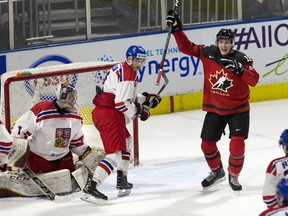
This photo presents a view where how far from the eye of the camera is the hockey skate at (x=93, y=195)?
21.3 ft

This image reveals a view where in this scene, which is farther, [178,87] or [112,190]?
[178,87]

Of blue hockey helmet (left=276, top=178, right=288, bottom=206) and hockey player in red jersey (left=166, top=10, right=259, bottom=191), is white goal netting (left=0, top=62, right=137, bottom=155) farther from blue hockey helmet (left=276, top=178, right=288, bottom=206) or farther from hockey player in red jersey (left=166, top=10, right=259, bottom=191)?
blue hockey helmet (left=276, top=178, right=288, bottom=206)

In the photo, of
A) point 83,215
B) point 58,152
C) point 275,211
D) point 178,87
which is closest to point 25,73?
point 58,152

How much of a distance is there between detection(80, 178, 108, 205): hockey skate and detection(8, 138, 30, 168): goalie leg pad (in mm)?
437

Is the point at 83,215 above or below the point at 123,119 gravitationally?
below

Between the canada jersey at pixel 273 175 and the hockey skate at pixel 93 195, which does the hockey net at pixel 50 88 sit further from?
the canada jersey at pixel 273 175

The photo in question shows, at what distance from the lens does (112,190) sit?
6.93 m

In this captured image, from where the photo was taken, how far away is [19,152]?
6594 mm

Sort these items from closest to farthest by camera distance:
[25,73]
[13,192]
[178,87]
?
1. [13,192]
2. [25,73]
3. [178,87]

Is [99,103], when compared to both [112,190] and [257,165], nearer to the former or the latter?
[112,190]

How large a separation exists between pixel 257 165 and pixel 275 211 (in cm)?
347

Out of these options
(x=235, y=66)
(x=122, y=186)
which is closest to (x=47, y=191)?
(x=122, y=186)

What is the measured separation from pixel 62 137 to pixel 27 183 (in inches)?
14.0

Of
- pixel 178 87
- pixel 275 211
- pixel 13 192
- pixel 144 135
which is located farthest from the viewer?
pixel 178 87
